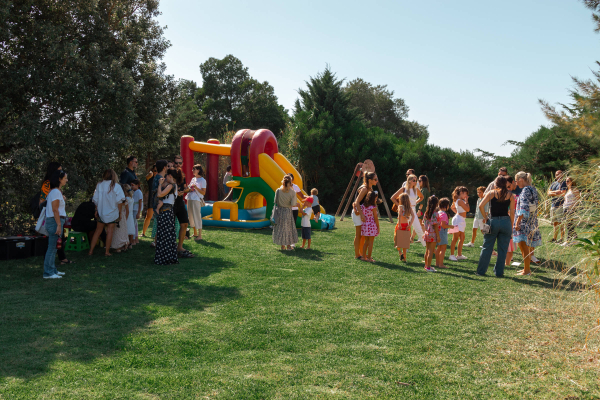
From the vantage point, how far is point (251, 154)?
13648mm

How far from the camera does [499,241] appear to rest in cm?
775

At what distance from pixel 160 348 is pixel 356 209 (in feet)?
17.5

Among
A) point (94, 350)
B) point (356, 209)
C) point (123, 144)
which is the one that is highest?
point (123, 144)

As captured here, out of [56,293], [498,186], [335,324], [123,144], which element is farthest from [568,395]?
[123,144]

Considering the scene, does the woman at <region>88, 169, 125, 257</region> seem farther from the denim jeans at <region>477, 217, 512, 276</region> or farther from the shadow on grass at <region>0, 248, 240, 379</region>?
the denim jeans at <region>477, 217, 512, 276</region>

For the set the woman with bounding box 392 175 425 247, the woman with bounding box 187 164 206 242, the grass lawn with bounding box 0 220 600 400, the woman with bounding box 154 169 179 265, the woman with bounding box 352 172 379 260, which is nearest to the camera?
the grass lawn with bounding box 0 220 600 400

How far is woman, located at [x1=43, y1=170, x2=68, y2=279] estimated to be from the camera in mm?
6914

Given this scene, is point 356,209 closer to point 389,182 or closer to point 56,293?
point 56,293

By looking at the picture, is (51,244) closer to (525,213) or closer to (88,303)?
(88,303)

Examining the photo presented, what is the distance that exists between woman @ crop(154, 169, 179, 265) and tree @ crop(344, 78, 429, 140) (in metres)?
42.5

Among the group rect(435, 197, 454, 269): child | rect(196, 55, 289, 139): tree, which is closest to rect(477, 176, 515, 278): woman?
rect(435, 197, 454, 269): child

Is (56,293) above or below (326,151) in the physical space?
below

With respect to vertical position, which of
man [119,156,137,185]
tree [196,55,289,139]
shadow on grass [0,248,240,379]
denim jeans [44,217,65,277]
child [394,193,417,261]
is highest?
tree [196,55,289,139]

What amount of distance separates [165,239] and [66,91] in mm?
3763
